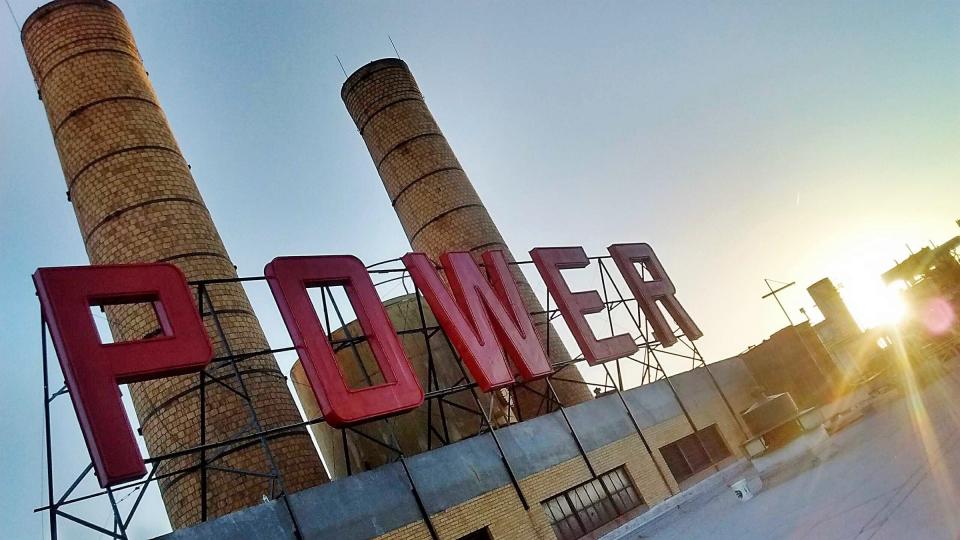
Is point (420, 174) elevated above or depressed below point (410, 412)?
above

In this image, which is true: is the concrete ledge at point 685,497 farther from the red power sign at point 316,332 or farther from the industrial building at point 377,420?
the red power sign at point 316,332

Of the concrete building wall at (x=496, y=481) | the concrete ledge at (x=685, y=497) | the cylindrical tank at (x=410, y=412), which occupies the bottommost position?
the concrete ledge at (x=685, y=497)

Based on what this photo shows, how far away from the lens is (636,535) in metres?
10.3

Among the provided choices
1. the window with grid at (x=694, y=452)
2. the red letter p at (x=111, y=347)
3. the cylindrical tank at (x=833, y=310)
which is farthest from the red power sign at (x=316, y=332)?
the cylindrical tank at (x=833, y=310)

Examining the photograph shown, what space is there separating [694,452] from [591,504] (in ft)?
14.9

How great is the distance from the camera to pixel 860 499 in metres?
9.19

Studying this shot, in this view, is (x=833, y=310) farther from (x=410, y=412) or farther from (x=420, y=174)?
(x=410, y=412)

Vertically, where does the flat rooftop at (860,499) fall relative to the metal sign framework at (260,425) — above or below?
below

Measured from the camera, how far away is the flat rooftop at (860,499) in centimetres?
786

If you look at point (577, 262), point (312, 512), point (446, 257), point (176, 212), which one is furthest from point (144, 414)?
point (577, 262)

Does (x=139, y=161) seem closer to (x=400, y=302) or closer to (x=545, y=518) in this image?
(x=400, y=302)

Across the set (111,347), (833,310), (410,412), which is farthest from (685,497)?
(833,310)

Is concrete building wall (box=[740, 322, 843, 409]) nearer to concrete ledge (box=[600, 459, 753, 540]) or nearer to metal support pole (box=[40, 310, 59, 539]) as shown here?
concrete ledge (box=[600, 459, 753, 540])

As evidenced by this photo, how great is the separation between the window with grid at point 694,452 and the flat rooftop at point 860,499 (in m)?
2.32
